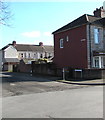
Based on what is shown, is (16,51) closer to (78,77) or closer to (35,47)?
(35,47)

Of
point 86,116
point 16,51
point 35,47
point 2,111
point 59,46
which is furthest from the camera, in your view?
point 35,47

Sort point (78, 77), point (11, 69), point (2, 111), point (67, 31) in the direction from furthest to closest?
point (11, 69) < point (67, 31) < point (78, 77) < point (2, 111)

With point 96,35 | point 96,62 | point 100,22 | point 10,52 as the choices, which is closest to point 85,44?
point 96,35

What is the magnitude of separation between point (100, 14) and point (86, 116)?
25.6 metres

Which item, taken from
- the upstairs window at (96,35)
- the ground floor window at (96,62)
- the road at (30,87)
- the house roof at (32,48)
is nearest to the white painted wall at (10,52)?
the house roof at (32,48)

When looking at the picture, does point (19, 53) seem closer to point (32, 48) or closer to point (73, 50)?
point (32, 48)

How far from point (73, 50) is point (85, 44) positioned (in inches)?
107

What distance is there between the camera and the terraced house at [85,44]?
24714mm

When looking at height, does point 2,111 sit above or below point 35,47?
below

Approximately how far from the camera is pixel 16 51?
192 ft

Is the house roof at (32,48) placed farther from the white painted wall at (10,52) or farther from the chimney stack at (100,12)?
the chimney stack at (100,12)

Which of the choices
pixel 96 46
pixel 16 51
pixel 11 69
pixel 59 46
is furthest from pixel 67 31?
pixel 16 51

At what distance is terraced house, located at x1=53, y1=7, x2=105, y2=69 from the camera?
2471 centimetres

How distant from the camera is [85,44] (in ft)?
81.6
